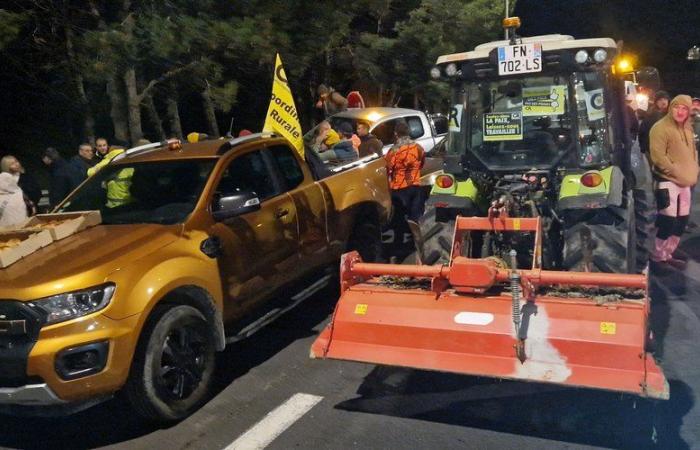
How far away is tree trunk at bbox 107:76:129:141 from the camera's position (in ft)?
44.2

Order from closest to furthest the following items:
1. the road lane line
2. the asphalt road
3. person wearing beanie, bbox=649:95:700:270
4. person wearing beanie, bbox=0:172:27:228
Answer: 1. the asphalt road
2. the road lane line
3. person wearing beanie, bbox=649:95:700:270
4. person wearing beanie, bbox=0:172:27:228

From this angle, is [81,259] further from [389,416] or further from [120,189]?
[389,416]

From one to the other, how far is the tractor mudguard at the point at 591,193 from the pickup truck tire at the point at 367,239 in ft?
8.62

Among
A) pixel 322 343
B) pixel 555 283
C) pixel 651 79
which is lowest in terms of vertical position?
pixel 322 343

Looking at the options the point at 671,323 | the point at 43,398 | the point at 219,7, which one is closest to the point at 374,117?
the point at 219,7

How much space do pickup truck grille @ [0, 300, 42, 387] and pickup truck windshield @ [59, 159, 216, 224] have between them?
4.20 ft

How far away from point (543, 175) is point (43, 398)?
399 cm

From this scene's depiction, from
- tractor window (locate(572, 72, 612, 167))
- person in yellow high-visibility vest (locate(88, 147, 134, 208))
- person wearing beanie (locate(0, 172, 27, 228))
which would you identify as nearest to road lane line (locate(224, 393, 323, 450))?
person in yellow high-visibility vest (locate(88, 147, 134, 208))

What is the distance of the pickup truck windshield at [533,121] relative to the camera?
5.73m

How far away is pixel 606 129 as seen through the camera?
579 cm

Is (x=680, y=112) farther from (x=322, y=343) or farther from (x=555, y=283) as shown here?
(x=322, y=343)

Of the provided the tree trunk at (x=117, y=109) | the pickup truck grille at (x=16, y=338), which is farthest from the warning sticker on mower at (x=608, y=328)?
the tree trunk at (x=117, y=109)

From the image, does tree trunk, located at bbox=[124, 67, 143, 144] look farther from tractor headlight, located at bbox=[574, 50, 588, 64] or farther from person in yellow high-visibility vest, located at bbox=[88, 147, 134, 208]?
tractor headlight, located at bbox=[574, 50, 588, 64]

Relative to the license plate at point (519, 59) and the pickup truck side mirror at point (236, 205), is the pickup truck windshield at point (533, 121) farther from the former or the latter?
the pickup truck side mirror at point (236, 205)
